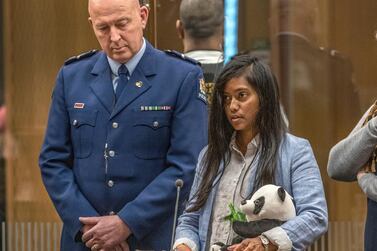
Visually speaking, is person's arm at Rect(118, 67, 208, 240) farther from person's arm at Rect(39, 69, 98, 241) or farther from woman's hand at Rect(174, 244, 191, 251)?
woman's hand at Rect(174, 244, 191, 251)

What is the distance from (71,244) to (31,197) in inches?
73.5

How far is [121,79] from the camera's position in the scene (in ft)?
17.3

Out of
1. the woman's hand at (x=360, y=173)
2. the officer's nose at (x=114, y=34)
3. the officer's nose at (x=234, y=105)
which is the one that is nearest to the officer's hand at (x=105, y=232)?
the officer's nose at (x=114, y=34)

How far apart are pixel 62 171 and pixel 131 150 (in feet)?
1.05

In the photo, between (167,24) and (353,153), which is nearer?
(353,153)

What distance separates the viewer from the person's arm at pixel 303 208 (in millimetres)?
4195

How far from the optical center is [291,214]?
4.25 meters

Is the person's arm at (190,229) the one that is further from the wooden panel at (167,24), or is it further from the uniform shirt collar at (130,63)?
the wooden panel at (167,24)

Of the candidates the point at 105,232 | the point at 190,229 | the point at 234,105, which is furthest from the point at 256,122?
the point at 105,232

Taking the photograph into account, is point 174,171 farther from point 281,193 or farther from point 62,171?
point 281,193

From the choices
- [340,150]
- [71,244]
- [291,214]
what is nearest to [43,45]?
[71,244]

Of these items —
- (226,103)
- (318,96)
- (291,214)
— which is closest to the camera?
(291,214)

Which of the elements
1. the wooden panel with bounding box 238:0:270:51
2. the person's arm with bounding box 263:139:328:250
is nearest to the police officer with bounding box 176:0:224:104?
the wooden panel with bounding box 238:0:270:51

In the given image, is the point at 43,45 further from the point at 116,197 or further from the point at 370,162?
the point at 370,162
